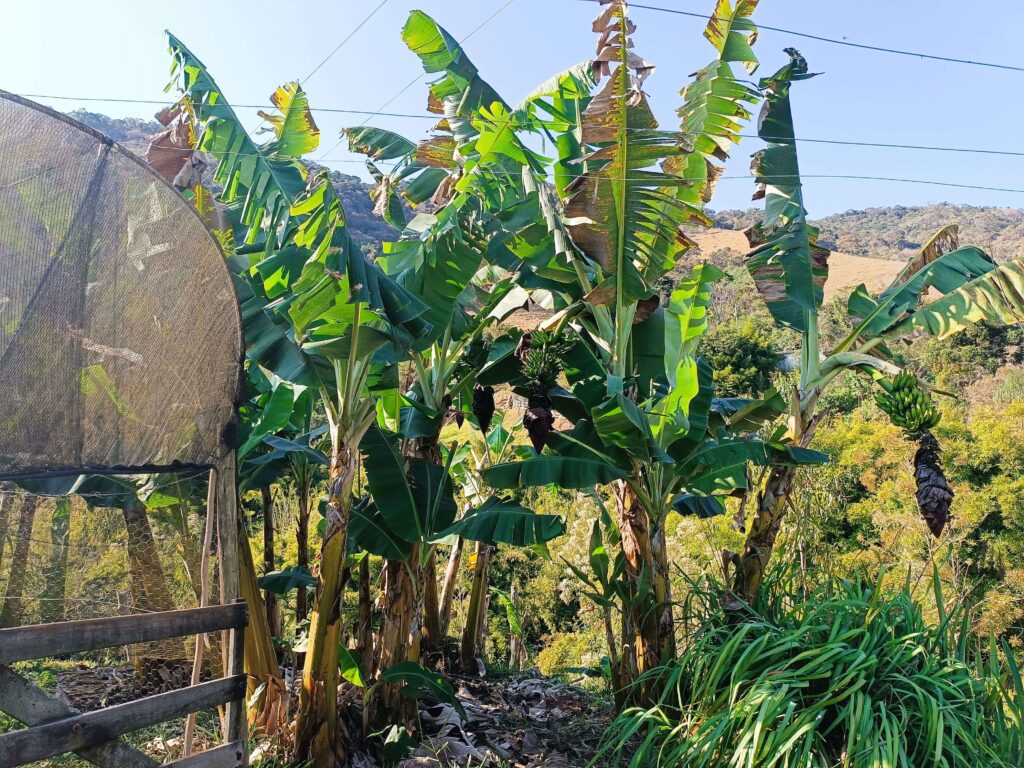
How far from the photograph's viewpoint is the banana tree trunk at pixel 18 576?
3.10m

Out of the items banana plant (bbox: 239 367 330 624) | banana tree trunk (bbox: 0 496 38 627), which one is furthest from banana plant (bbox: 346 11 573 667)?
banana tree trunk (bbox: 0 496 38 627)

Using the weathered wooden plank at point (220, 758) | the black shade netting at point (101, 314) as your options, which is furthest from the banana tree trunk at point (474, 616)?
the black shade netting at point (101, 314)

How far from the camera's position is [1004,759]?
3732 millimetres

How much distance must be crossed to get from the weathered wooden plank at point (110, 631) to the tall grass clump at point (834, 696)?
2.33 m

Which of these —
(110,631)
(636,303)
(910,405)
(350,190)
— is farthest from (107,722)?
(350,190)

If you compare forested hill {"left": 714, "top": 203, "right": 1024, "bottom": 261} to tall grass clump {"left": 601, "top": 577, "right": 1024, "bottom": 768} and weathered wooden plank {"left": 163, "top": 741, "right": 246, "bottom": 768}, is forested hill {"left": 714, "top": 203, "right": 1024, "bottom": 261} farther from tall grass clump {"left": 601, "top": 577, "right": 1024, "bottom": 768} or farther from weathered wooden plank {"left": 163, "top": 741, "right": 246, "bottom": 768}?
weathered wooden plank {"left": 163, "top": 741, "right": 246, "bottom": 768}

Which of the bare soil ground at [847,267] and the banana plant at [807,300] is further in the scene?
the bare soil ground at [847,267]

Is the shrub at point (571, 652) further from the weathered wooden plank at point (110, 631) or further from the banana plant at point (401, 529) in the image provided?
the weathered wooden plank at point (110, 631)

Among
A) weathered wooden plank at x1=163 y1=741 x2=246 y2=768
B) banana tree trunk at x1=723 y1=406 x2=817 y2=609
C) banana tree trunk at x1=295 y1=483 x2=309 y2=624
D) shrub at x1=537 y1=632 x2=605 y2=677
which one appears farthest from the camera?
shrub at x1=537 y1=632 x2=605 y2=677

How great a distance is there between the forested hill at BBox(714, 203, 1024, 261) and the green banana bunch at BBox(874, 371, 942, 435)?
36.6 meters

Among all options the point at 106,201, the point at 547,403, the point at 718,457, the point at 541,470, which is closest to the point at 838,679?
the point at 718,457

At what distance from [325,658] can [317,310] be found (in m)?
2.02

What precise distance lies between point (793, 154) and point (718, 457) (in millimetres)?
2370

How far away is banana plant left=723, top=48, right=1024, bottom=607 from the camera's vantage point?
4746 mm
